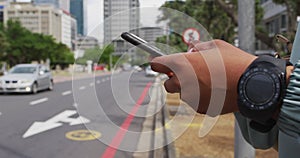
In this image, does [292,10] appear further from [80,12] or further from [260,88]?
[260,88]

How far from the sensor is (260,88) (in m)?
0.84

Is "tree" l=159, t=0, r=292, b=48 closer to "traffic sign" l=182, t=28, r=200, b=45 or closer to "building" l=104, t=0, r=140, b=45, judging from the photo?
"traffic sign" l=182, t=28, r=200, b=45

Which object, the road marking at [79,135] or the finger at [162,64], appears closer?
the finger at [162,64]

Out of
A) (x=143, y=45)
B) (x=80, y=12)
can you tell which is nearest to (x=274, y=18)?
(x=80, y=12)

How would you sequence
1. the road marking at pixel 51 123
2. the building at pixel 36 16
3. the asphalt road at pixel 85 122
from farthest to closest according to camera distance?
1. the building at pixel 36 16
2. the road marking at pixel 51 123
3. the asphalt road at pixel 85 122

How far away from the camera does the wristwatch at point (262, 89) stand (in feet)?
2.73

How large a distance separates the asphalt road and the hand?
0.50 meters

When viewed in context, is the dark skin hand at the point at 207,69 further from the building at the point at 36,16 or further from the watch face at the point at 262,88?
the building at the point at 36,16

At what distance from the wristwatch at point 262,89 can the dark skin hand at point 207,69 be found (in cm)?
4

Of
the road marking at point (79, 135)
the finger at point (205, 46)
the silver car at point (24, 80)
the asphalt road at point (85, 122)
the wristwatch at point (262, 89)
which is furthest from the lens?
the silver car at point (24, 80)

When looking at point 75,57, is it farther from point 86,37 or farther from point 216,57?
point 216,57

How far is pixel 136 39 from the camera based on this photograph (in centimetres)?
121

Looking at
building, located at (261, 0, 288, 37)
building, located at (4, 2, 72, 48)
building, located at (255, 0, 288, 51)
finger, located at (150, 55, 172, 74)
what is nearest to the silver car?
finger, located at (150, 55, 172, 74)

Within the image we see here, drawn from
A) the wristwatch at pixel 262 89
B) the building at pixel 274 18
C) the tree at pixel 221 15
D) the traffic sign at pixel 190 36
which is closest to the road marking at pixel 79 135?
the tree at pixel 221 15
